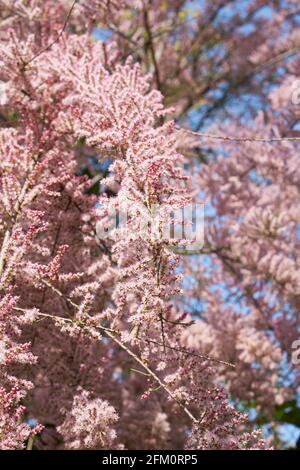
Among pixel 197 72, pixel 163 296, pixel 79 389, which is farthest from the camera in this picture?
pixel 197 72

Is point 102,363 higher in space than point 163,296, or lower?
lower

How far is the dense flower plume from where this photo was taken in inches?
126

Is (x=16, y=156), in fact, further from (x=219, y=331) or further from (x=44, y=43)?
(x=219, y=331)

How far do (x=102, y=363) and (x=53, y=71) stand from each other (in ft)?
7.23

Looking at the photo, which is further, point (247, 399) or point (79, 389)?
point (247, 399)

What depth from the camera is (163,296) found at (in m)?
3.10

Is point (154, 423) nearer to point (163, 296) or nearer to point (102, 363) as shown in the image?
point (102, 363)

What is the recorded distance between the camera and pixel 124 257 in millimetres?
3375

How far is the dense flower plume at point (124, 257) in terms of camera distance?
10.5 ft

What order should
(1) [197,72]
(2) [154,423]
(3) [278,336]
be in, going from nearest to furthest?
(2) [154,423]
(3) [278,336]
(1) [197,72]

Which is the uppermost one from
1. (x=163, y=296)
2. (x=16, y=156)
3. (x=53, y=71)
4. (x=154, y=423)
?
(x=53, y=71)

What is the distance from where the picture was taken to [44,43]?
4984mm

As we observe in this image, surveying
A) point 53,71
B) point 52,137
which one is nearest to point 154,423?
point 52,137

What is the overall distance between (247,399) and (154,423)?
1151 millimetres
